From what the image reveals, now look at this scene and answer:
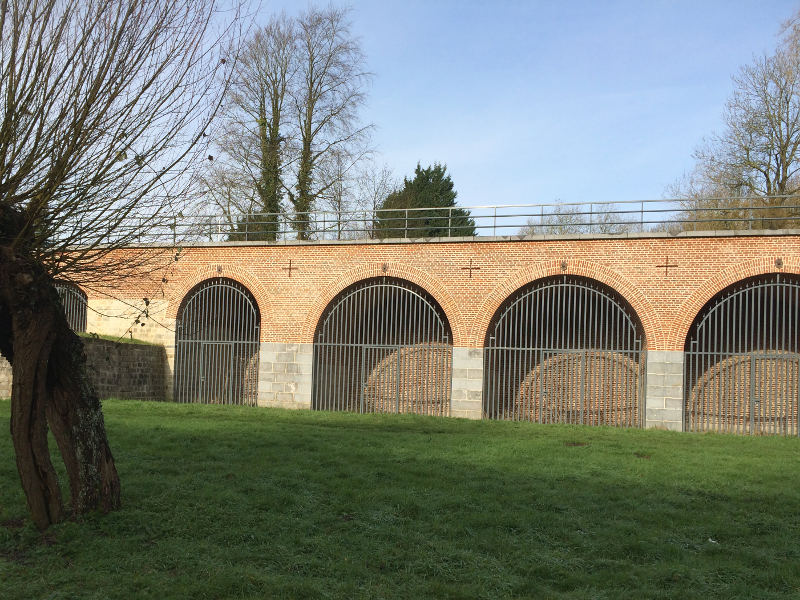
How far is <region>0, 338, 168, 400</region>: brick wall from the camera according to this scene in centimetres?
1745

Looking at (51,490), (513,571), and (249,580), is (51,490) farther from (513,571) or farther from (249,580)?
(513,571)

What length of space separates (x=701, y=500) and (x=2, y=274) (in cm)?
729

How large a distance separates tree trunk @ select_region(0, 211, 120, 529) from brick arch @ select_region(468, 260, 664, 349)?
35.5 feet

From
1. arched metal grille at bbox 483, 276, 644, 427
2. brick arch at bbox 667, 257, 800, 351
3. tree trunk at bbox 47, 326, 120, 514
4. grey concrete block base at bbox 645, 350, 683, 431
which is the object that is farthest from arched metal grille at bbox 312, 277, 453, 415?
tree trunk at bbox 47, 326, 120, 514

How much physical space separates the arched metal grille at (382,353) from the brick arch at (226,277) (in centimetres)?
148

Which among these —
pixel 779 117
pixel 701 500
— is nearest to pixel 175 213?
pixel 701 500

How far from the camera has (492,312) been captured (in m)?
16.9

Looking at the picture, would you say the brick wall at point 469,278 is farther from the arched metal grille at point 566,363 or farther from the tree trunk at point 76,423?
the tree trunk at point 76,423

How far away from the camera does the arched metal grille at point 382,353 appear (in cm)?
1839

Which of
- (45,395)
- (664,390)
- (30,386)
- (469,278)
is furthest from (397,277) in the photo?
(30,386)

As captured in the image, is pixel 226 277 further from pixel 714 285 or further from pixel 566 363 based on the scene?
pixel 714 285

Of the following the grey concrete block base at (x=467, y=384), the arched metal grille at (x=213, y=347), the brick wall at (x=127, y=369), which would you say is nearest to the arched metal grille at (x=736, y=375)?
the grey concrete block base at (x=467, y=384)

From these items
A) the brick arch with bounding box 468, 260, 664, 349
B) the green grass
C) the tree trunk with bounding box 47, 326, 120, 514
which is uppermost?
the brick arch with bounding box 468, 260, 664, 349

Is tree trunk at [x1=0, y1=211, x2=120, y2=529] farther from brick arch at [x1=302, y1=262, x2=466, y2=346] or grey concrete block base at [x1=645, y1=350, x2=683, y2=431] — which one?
grey concrete block base at [x1=645, y1=350, x2=683, y2=431]
